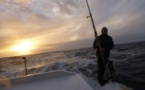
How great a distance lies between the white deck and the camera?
3.50 metres

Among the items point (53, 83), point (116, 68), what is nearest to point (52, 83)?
point (53, 83)

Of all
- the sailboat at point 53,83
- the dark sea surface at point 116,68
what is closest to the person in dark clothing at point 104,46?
the sailboat at point 53,83

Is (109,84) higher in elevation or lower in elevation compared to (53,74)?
lower

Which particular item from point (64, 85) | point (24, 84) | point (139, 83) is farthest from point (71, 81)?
point (139, 83)

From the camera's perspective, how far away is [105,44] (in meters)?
5.82

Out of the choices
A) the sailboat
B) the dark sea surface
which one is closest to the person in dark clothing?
the sailboat

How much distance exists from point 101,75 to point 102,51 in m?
0.75

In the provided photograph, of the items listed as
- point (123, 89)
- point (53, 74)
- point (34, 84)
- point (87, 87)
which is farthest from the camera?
point (53, 74)

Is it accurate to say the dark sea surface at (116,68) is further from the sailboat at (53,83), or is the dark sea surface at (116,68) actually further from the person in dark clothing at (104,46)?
the sailboat at (53,83)

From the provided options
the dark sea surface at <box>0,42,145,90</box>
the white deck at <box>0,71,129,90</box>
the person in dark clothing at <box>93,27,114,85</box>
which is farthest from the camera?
the dark sea surface at <box>0,42,145,90</box>

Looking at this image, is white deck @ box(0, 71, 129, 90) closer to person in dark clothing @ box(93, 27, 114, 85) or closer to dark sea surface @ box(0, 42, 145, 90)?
person in dark clothing @ box(93, 27, 114, 85)

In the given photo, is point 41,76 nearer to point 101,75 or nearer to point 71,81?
point 71,81

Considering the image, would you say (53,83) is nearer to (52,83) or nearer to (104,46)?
(52,83)

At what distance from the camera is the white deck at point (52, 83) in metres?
3.50
